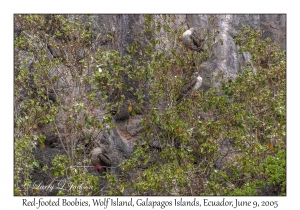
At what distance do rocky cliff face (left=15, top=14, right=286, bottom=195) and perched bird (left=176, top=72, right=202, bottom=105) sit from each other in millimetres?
1192

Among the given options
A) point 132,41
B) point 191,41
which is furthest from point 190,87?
point 132,41

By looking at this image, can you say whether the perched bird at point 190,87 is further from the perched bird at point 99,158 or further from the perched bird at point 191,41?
the perched bird at point 99,158

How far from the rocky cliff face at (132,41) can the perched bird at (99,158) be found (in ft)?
1.19

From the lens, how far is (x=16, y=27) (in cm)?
1141

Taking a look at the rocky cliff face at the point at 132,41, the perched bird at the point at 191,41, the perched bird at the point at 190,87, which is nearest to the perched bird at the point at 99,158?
the rocky cliff face at the point at 132,41

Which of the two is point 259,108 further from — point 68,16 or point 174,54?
point 68,16

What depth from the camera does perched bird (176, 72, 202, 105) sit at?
36.8ft

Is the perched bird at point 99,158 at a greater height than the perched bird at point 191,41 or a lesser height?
lesser

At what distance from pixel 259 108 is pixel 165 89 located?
2192 mm

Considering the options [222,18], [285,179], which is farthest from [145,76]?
[222,18]

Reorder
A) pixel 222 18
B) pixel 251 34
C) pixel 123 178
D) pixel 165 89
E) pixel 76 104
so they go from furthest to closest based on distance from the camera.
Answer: pixel 222 18 < pixel 251 34 < pixel 165 89 < pixel 123 178 < pixel 76 104

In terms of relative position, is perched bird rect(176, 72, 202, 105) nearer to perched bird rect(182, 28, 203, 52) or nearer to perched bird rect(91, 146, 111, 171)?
perched bird rect(182, 28, 203, 52)

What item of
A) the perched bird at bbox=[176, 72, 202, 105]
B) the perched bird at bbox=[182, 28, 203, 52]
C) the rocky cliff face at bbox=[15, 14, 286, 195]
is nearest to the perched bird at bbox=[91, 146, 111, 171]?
the rocky cliff face at bbox=[15, 14, 286, 195]

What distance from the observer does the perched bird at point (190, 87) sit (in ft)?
36.8
